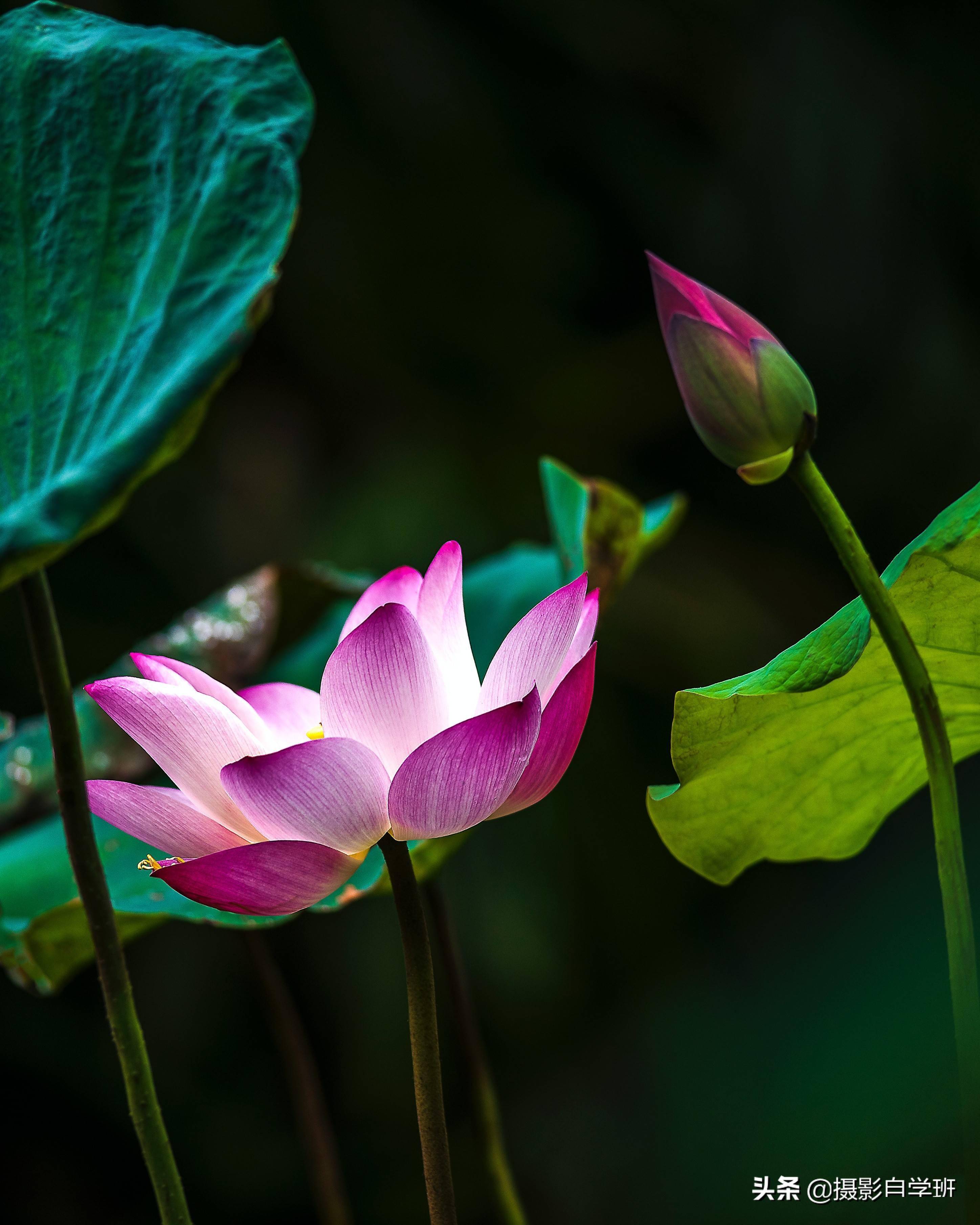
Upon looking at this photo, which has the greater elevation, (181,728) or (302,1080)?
(181,728)

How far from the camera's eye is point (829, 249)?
4.15 ft

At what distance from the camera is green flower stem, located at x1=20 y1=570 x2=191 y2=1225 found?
236 mm

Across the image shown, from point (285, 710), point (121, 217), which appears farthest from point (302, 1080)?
point (121, 217)

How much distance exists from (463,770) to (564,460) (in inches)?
45.3

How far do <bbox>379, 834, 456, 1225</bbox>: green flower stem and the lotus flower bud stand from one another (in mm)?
115

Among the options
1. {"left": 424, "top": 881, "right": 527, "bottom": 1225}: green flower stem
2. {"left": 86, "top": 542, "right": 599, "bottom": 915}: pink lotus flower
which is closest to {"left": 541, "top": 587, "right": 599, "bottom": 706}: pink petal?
{"left": 86, "top": 542, "right": 599, "bottom": 915}: pink lotus flower

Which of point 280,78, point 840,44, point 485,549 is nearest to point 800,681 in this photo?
point 280,78

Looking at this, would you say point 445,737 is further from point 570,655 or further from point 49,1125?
point 49,1125

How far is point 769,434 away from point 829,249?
1.15 meters

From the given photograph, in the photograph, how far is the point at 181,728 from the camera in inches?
9.0

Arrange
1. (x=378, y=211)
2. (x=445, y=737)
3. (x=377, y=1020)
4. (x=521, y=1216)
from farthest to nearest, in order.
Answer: (x=378, y=211)
(x=377, y=1020)
(x=521, y=1216)
(x=445, y=737)

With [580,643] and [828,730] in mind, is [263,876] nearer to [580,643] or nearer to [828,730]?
[580,643]

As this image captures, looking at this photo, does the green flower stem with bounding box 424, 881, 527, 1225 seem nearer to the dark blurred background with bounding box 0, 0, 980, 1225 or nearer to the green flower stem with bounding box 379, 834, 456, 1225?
the green flower stem with bounding box 379, 834, 456, 1225

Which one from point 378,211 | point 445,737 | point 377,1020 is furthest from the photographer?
point 378,211
